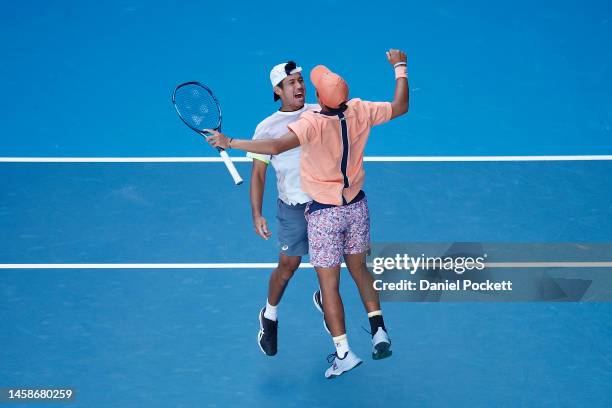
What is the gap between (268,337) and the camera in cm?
872

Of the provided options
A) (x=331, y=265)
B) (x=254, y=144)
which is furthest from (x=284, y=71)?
(x=331, y=265)

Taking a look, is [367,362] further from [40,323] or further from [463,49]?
[463,49]

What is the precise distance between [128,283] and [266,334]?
1439 mm

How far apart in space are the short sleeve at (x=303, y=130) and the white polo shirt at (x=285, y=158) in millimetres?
401

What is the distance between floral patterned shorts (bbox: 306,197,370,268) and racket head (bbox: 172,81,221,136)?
1.03 m

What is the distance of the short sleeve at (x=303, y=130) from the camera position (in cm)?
773

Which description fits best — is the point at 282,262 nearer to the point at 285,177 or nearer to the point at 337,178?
the point at 285,177

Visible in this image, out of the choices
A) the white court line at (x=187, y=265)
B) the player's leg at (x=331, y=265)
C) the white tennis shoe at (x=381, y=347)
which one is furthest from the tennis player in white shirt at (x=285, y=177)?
the white court line at (x=187, y=265)

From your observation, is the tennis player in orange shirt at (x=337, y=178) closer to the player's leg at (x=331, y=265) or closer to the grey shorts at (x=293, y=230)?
the player's leg at (x=331, y=265)

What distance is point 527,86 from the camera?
1202cm

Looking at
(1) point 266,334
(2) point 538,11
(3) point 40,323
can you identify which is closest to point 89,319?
(3) point 40,323

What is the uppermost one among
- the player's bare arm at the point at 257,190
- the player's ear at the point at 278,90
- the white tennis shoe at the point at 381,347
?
the player's ear at the point at 278,90

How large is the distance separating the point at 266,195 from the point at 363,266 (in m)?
2.47

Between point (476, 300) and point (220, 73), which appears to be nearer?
point (476, 300)
